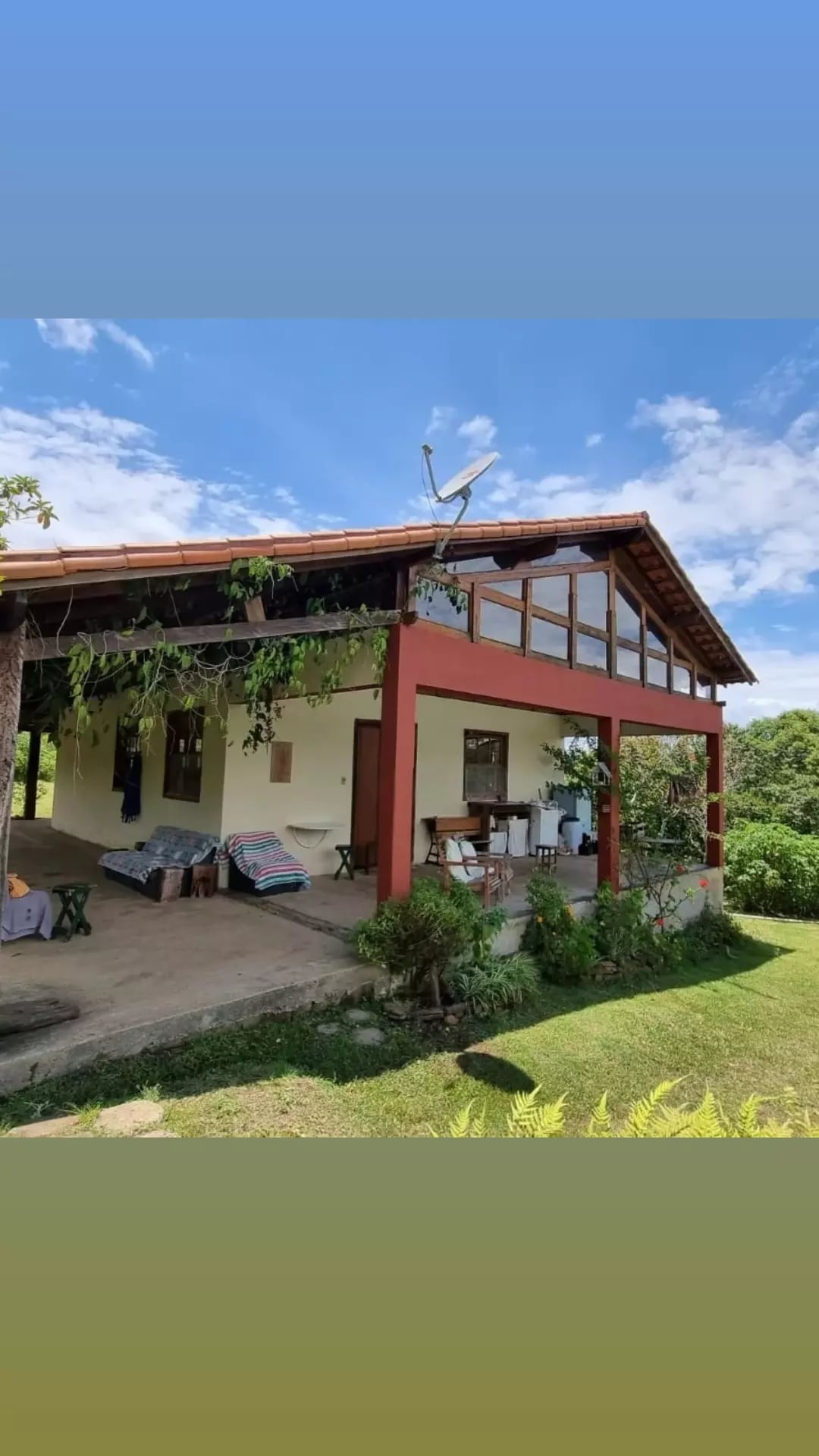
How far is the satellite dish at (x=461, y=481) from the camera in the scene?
233 inches

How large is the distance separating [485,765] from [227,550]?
28.0 feet

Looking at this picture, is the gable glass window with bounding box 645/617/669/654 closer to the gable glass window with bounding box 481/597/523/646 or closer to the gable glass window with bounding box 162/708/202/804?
the gable glass window with bounding box 481/597/523/646

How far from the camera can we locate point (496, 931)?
7.04 m

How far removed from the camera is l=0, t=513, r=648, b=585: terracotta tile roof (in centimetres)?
398

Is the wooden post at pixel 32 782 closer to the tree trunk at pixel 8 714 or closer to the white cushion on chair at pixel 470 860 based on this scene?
the white cushion on chair at pixel 470 860

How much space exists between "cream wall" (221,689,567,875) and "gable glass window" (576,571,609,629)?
312cm

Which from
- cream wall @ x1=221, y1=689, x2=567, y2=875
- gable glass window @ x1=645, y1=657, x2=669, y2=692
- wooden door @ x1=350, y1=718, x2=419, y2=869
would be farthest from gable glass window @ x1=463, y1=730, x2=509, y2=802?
gable glass window @ x1=645, y1=657, x2=669, y2=692

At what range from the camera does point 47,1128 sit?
3500 millimetres

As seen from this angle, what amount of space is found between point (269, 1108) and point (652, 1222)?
270cm

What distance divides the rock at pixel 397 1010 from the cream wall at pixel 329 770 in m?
4.12

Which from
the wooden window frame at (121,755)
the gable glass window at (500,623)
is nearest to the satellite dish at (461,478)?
the gable glass window at (500,623)

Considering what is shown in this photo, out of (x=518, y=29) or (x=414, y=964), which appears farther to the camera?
(x=414, y=964)

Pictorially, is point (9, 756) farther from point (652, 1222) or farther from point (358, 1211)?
point (652, 1222)

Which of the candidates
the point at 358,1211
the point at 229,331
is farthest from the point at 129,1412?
the point at 229,331
